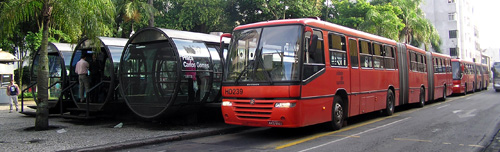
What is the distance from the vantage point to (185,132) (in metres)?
10.1

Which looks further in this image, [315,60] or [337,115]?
[337,115]

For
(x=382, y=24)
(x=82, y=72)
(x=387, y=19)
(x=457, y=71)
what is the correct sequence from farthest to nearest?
1. (x=387, y=19)
2. (x=382, y=24)
3. (x=457, y=71)
4. (x=82, y=72)

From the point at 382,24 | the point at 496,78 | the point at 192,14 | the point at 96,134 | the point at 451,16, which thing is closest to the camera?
the point at 96,134

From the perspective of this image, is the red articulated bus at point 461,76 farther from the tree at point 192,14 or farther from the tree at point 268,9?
the tree at point 192,14

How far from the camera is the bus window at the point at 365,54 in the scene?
469 inches

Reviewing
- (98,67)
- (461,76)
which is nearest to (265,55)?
(98,67)

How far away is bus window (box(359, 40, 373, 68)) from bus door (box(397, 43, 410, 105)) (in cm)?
335

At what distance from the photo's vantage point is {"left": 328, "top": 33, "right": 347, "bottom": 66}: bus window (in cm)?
1015

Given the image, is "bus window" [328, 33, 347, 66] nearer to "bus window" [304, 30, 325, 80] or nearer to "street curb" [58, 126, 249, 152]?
"bus window" [304, 30, 325, 80]

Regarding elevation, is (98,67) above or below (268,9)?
below

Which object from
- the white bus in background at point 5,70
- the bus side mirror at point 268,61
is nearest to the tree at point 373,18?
the bus side mirror at point 268,61

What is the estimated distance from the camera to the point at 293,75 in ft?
28.5

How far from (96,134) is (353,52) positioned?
25.1 feet

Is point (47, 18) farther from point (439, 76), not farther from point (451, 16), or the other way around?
point (451, 16)
